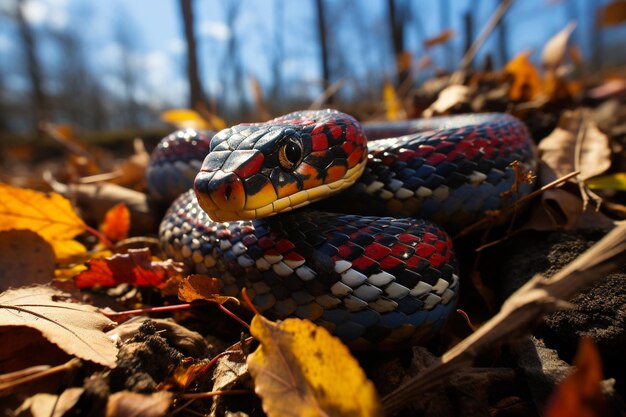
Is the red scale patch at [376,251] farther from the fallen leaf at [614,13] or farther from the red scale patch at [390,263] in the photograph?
the fallen leaf at [614,13]

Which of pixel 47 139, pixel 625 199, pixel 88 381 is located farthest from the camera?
pixel 47 139

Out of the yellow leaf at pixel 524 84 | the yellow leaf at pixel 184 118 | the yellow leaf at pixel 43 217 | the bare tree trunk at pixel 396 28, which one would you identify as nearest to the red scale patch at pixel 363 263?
the yellow leaf at pixel 43 217

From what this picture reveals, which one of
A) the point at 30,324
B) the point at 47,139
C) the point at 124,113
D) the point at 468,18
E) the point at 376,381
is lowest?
the point at 124,113

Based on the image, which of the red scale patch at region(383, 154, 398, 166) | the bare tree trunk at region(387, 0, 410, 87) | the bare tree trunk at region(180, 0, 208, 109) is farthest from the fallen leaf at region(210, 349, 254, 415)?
the bare tree trunk at region(387, 0, 410, 87)

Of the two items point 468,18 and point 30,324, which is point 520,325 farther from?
point 468,18

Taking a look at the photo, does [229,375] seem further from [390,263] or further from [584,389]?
[584,389]

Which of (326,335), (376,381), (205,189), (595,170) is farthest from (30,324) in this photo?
(595,170)
